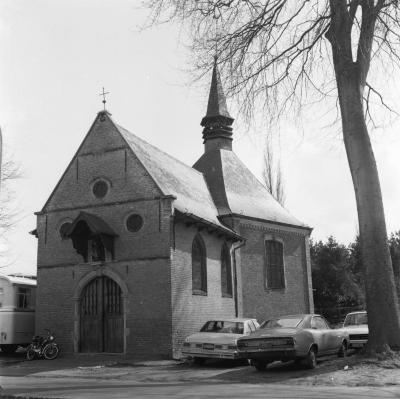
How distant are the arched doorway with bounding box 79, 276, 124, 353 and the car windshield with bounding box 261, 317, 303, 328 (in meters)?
6.27

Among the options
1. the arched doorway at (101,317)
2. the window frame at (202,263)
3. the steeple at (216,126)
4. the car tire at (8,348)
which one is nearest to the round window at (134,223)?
the arched doorway at (101,317)

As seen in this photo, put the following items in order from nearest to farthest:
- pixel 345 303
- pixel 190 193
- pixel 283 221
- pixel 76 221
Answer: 1. pixel 76 221
2. pixel 190 193
3. pixel 283 221
4. pixel 345 303

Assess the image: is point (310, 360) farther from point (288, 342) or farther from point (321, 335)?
point (321, 335)

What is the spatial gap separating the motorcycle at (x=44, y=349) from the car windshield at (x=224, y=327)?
18.5 ft

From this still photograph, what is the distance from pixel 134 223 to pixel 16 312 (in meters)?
5.99

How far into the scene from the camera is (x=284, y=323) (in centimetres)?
1480

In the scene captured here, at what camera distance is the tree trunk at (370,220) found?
13.6m

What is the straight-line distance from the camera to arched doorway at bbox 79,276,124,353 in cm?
1917

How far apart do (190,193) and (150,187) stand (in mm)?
4127

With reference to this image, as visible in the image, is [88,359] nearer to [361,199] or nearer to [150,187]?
[150,187]

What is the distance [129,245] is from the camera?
19.6 m

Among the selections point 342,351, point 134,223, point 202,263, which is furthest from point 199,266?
point 342,351

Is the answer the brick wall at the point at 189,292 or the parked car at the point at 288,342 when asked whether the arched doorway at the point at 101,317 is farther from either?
the parked car at the point at 288,342

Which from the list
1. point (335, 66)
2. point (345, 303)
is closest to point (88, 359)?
point (335, 66)
